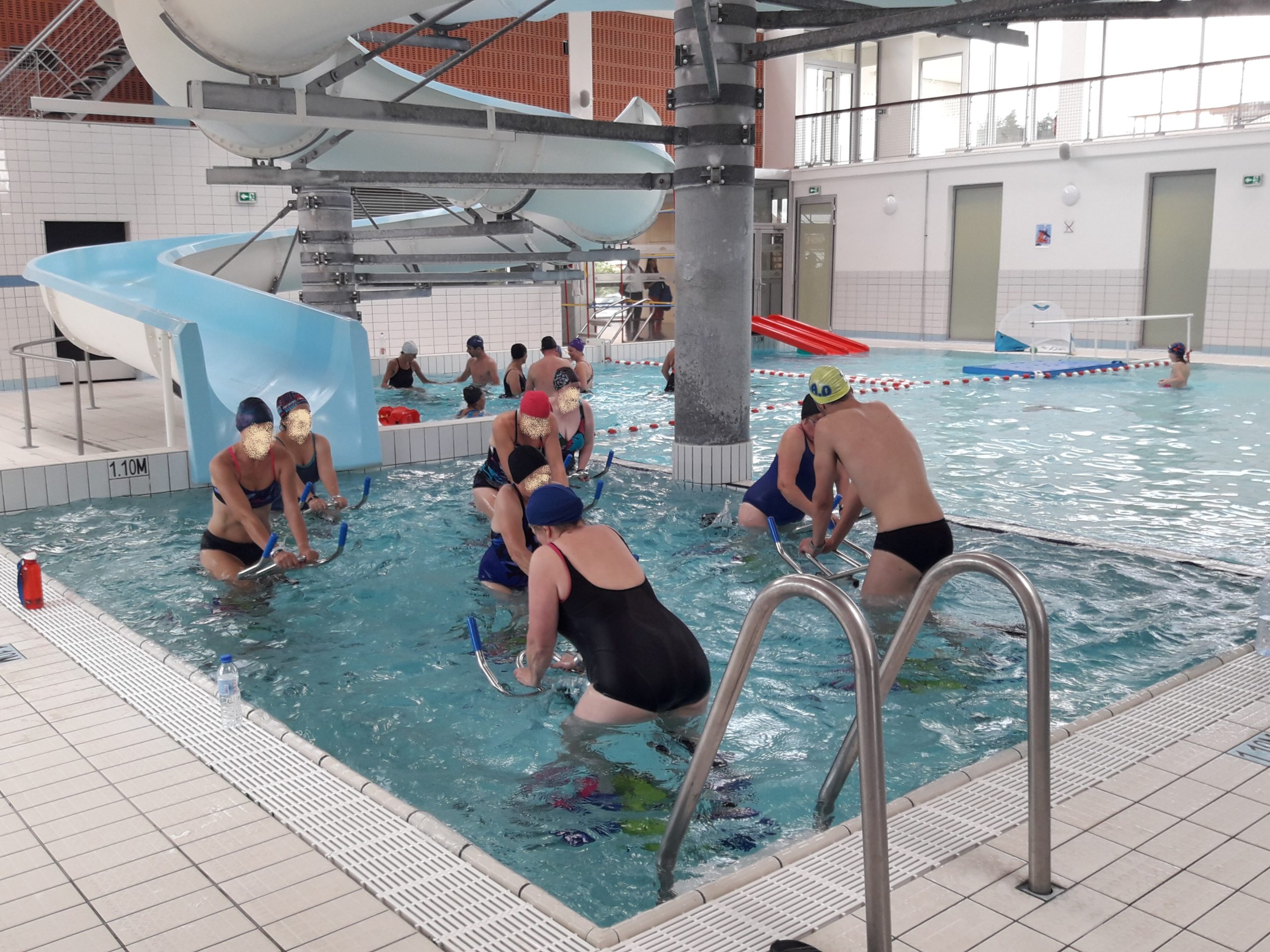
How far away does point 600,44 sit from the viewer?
21328mm

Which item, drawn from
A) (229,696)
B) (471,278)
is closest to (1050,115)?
(471,278)

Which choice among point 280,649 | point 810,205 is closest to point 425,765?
point 280,649

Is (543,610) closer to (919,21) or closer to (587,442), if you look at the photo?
(919,21)

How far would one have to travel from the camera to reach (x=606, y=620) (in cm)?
A: 349

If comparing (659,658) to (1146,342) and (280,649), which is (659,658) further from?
(1146,342)

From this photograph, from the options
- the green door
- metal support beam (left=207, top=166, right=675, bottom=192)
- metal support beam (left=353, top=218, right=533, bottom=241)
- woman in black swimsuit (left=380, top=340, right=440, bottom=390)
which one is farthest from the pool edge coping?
the green door

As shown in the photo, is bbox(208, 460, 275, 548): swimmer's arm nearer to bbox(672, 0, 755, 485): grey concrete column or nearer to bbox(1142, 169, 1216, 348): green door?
bbox(672, 0, 755, 485): grey concrete column

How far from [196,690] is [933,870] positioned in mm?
2682

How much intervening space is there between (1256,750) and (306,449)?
5703mm

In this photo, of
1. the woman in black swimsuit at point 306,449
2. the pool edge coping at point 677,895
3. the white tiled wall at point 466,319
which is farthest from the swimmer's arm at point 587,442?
the white tiled wall at point 466,319

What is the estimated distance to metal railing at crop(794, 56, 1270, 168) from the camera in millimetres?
17875

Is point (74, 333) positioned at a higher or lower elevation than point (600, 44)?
lower

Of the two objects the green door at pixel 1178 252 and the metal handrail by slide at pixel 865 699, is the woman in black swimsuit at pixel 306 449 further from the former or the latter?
the green door at pixel 1178 252

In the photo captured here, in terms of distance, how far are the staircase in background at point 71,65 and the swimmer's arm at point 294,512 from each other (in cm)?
1168
